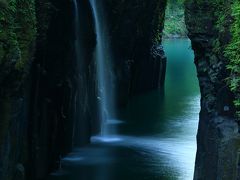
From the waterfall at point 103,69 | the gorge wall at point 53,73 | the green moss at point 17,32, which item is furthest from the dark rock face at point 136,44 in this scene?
the green moss at point 17,32

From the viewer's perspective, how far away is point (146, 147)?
68.5 feet

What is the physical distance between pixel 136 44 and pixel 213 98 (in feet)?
55.0

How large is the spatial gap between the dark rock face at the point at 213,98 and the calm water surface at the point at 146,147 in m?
3.14

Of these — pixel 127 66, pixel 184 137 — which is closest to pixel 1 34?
pixel 184 137

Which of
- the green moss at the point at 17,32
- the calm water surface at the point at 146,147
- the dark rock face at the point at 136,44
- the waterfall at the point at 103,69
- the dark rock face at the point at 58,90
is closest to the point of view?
the green moss at the point at 17,32

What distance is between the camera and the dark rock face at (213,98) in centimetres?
1212

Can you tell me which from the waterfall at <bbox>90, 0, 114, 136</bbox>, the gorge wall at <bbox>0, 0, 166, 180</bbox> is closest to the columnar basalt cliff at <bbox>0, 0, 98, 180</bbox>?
the gorge wall at <bbox>0, 0, 166, 180</bbox>

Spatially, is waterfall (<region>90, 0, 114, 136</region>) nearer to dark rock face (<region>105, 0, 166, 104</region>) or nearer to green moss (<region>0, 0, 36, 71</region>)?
dark rock face (<region>105, 0, 166, 104</region>)

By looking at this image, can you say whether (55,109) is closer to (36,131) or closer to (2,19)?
(36,131)

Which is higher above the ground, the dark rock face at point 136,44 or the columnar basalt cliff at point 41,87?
the dark rock face at point 136,44

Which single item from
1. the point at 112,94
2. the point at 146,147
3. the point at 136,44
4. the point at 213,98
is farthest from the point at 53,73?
the point at 136,44

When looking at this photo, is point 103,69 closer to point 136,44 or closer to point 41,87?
point 136,44

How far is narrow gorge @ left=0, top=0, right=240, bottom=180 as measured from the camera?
475 inches

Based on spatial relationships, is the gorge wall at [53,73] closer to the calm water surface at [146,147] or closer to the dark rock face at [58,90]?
the dark rock face at [58,90]
